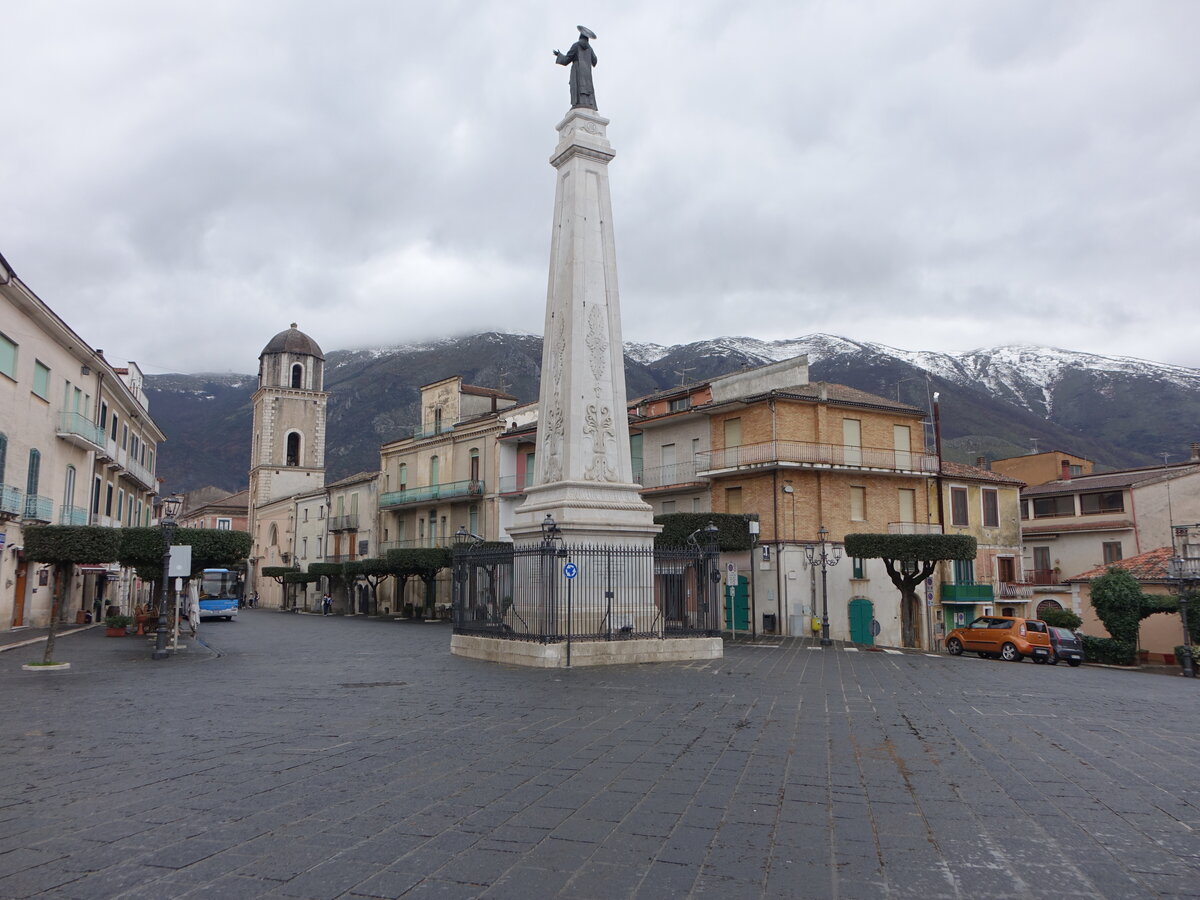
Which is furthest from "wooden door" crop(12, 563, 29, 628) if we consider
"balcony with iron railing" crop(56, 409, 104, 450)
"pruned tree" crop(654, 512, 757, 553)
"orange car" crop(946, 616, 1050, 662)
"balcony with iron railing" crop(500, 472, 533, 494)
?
"orange car" crop(946, 616, 1050, 662)

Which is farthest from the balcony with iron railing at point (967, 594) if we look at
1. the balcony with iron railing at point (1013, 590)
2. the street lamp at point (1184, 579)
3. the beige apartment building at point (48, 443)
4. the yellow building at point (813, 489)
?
the beige apartment building at point (48, 443)

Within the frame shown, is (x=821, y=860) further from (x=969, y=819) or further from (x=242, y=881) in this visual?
(x=242, y=881)

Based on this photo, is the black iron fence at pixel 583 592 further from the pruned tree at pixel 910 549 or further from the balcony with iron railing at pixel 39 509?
the balcony with iron railing at pixel 39 509

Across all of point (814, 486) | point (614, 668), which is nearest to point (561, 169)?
point (614, 668)

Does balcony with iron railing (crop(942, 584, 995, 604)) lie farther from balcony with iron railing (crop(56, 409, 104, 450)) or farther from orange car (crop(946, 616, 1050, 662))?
balcony with iron railing (crop(56, 409, 104, 450))

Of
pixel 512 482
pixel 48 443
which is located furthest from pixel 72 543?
pixel 512 482

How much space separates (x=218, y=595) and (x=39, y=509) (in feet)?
68.4

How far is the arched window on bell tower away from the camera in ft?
230

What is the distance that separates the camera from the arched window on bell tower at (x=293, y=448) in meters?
70.1

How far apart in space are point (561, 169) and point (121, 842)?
54.2ft

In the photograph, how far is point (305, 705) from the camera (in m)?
10.4

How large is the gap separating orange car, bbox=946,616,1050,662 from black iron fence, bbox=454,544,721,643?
11404 millimetres

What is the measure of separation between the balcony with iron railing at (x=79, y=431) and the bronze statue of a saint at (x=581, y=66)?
21487 mm

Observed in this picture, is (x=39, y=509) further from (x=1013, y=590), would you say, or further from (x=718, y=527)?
(x=1013, y=590)
